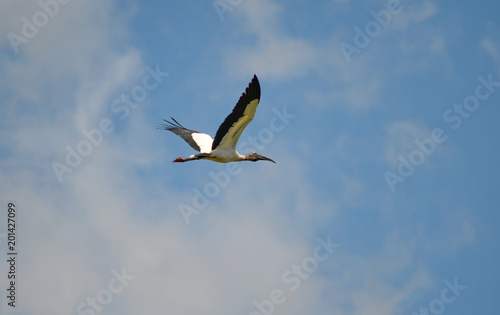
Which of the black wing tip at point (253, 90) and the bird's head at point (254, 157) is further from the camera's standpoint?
the bird's head at point (254, 157)

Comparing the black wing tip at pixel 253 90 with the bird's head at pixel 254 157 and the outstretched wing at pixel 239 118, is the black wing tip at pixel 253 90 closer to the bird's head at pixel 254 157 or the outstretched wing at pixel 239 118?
the outstretched wing at pixel 239 118

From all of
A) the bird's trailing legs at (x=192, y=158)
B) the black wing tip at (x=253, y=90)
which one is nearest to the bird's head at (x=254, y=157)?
the bird's trailing legs at (x=192, y=158)

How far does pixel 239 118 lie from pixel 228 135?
1302mm

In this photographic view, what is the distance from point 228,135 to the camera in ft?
71.5

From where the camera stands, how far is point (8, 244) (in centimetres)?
2102

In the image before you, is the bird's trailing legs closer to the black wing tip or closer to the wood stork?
the wood stork

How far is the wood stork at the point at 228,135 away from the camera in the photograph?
65.0ft

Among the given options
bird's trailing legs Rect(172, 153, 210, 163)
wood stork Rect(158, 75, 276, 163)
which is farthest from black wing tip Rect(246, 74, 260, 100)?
bird's trailing legs Rect(172, 153, 210, 163)

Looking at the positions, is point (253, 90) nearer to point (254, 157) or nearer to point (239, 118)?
point (239, 118)

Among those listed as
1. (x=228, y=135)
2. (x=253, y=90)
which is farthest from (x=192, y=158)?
(x=253, y=90)

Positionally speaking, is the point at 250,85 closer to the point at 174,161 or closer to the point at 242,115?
the point at 242,115

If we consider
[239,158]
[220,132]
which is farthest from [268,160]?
[220,132]

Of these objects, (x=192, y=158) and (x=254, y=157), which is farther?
(x=254, y=157)

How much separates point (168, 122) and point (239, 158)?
12.5ft
